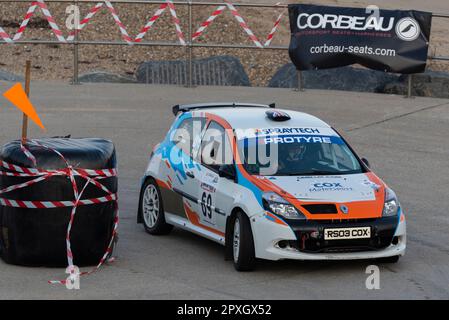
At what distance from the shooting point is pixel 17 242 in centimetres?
1076

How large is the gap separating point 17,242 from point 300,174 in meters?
2.85

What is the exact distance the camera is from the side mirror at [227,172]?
11305mm

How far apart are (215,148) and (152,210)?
1330 millimetres

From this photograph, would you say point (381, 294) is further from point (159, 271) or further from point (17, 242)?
point (17, 242)

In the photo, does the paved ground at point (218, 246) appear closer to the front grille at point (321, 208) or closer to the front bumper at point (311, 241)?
the front bumper at point (311, 241)

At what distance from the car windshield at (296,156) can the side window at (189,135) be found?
772 millimetres

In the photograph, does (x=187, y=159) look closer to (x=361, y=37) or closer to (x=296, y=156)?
(x=296, y=156)

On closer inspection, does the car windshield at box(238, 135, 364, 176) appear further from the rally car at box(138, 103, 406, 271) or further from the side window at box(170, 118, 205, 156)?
the side window at box(170, 118, 205, 156)

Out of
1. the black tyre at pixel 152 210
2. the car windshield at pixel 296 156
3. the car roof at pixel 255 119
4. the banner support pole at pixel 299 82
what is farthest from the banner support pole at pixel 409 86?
the car windshield at pixel 296 156

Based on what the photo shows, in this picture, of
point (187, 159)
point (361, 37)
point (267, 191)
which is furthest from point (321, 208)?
point (361, 37)

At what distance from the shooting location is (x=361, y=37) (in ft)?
73.9

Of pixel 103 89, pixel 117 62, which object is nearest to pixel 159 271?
pixel 103 89

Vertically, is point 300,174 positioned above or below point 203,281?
above

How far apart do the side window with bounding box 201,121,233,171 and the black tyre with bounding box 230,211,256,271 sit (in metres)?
0.94
